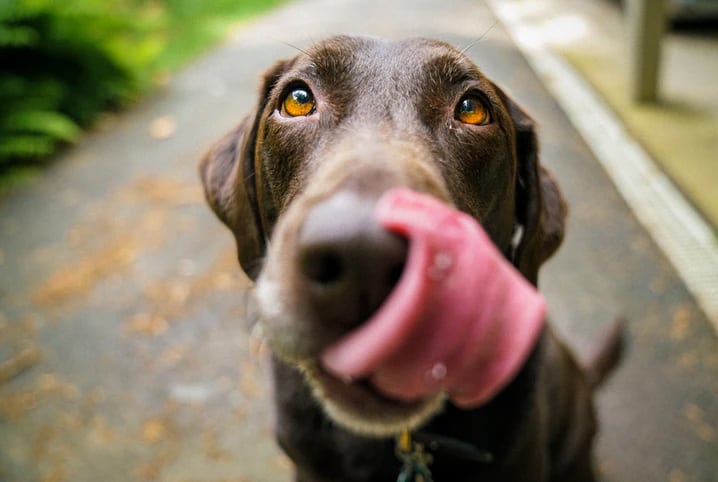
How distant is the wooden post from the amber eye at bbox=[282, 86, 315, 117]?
4.28 metres

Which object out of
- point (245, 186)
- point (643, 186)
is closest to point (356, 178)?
point (245, 186)

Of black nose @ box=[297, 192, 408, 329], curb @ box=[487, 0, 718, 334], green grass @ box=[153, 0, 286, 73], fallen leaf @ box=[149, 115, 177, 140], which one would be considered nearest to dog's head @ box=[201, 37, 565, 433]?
black nose @ box=[297, 192, 408, 329]

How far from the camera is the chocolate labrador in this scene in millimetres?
1026

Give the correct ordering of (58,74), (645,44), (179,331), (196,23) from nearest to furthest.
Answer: (179,331) → (645,44) → (58,74) → (196,23)

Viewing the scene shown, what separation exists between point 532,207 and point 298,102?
822 mm

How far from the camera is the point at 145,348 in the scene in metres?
3.71

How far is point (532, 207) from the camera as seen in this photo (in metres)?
2.00

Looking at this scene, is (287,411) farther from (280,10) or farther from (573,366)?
(280,10)

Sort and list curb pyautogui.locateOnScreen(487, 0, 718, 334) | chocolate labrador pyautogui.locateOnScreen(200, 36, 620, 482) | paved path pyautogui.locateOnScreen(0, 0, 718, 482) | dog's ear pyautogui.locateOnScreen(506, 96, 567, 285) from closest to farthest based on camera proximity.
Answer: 1. chocolate labrador pyautogui.locateOnScreen(200, 36, 620, 482)
2. dog's ear pyautogui.locateOnScreen(506, 96, 567, 285)
3. paved path pyautogui.locateOnScreen(0, 0, 718, 482)
4. curb pyautogui.locateOnScreen(487, 0, 718, 334)

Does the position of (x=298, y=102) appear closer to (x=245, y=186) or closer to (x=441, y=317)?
(x=245, y=186)

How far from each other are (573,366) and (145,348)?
2.47 m

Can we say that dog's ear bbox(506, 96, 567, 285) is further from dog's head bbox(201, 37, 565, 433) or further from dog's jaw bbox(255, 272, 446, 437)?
dog's jaw bbox(255, 272, 446, 437)

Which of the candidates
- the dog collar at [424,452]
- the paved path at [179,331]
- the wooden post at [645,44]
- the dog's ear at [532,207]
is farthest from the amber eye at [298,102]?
the wooden post at [645,44]

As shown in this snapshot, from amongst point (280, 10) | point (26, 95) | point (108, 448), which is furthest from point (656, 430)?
point (280, 10)
